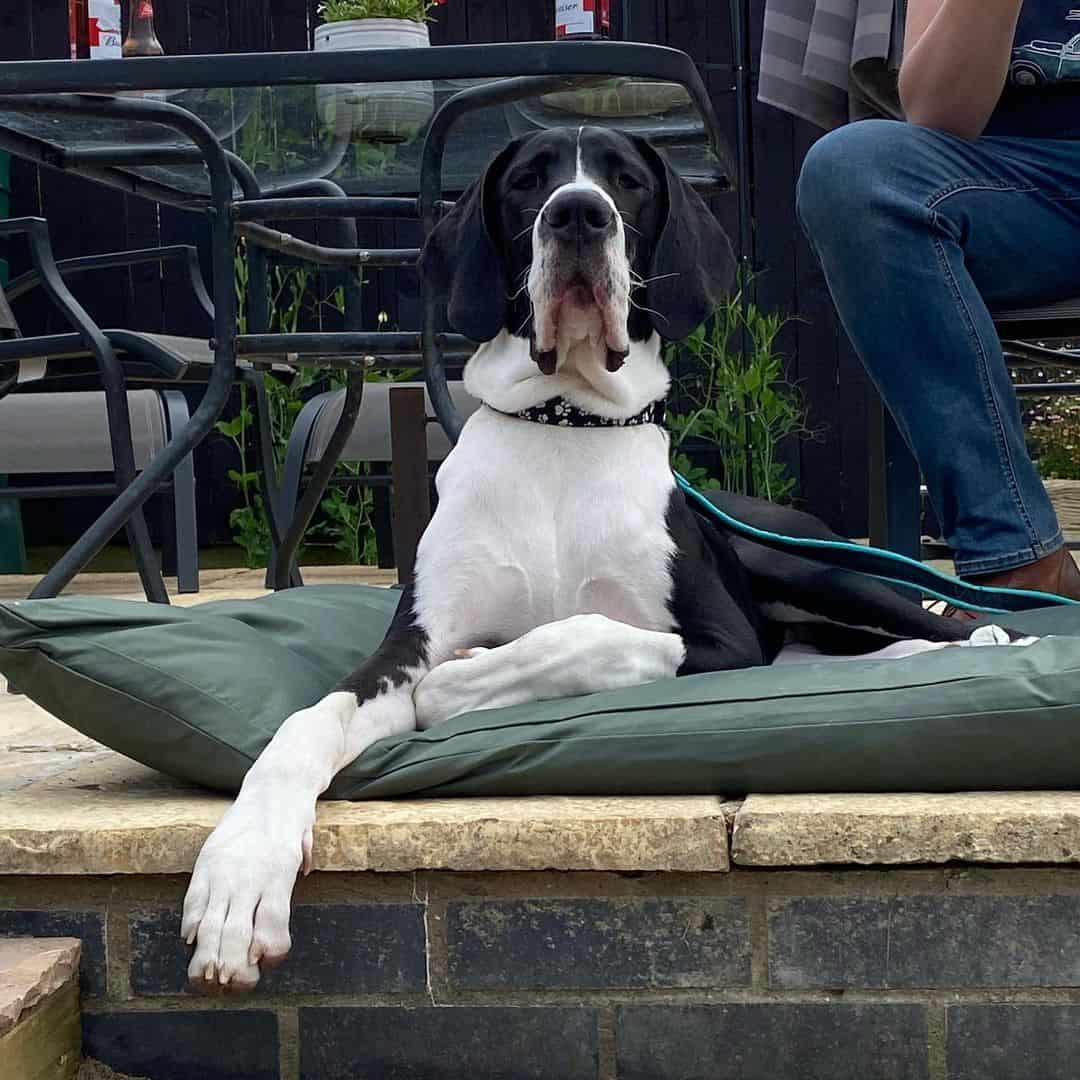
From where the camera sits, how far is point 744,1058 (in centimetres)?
169

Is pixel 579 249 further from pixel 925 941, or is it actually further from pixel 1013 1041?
pixel 1013 1041

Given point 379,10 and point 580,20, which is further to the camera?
point 379,10

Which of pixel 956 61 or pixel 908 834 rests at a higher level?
pixel 956 61

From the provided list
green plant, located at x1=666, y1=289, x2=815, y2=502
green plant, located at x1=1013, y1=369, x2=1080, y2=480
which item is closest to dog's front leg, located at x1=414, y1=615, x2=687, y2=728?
green plant, located at x1=666, y1=289, x2=815, y2=502

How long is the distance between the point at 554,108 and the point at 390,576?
113 inches

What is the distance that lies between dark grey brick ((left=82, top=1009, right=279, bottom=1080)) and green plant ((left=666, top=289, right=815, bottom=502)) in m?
4.10

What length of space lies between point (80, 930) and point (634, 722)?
0.63 m

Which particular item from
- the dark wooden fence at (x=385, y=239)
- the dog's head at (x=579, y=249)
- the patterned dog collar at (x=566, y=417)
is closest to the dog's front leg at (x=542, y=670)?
the patterned dog collar at (x=566, y=417)

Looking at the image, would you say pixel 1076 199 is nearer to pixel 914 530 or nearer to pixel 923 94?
pixel 923 94

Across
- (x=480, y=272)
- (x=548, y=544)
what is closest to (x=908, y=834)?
(x=548, y=544)

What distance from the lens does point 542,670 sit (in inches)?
80.0

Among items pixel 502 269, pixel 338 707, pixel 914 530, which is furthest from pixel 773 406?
pixel 338 707

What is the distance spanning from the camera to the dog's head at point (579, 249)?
89.9 inches

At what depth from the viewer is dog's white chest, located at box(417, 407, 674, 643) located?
2248 millimetres
